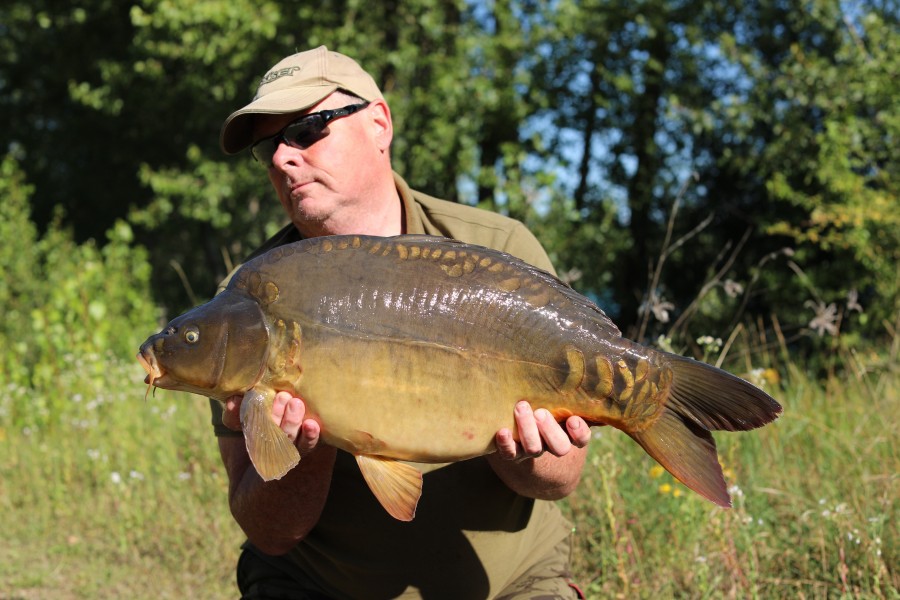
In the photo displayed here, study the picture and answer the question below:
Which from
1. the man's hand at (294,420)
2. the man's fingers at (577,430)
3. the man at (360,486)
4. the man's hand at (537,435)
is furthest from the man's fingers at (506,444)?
the man's hand at (294,420)

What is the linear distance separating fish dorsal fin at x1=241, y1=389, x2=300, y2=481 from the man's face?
0.75 meters

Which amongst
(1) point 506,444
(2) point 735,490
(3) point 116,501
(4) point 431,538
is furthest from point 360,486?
(3) point 116,501

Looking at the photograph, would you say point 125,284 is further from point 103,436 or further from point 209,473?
point 209,473

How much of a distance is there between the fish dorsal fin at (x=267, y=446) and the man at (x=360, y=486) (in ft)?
1.09

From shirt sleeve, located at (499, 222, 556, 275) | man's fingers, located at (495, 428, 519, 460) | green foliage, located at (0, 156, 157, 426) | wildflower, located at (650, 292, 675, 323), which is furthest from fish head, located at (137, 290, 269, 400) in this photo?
green foliage, located at (0, 156, 157, 426)

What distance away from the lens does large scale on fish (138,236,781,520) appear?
1819mm

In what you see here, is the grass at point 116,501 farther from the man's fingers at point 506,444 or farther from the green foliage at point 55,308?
the man's fingers at point 506,444

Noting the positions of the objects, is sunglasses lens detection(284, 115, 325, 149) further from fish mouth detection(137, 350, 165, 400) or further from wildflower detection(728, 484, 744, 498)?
wildflower detection(728, 484, 744, 498)

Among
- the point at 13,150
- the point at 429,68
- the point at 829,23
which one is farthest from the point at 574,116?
the point at 13,150

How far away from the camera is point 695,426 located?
1839 millimetres

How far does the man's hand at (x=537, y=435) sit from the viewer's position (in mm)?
1836

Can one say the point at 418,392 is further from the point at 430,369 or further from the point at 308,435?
the point at 308,435

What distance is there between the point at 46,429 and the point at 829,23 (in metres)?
7.94

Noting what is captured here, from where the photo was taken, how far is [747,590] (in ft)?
9.02
